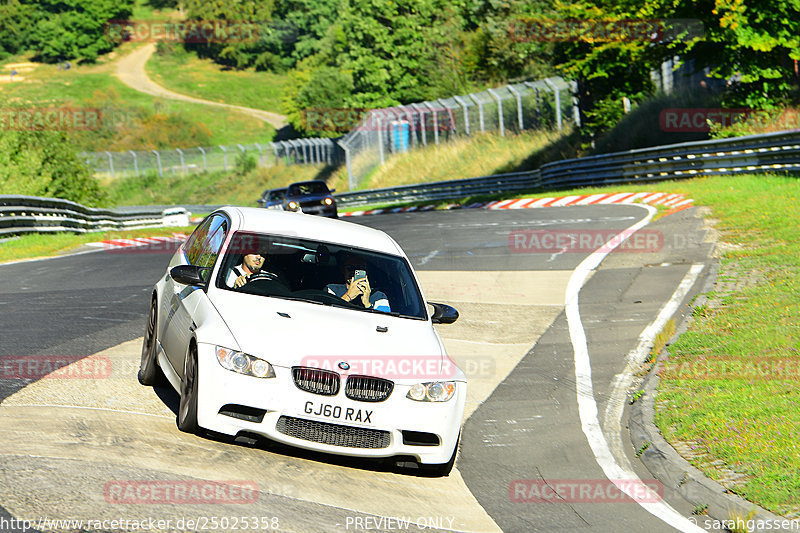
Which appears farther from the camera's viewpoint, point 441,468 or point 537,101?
point 537,101

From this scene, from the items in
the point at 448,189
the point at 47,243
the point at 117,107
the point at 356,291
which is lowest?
the point at 117,107

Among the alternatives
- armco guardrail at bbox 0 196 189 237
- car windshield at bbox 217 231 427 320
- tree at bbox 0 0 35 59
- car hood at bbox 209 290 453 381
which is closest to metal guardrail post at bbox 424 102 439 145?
armco guardrail at bbox 0 196 189 237

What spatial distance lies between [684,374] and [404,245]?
11.9 meters

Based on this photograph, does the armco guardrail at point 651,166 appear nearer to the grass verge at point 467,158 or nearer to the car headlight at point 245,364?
the grass verge at point 467,158

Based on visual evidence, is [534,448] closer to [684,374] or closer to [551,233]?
[684,374]

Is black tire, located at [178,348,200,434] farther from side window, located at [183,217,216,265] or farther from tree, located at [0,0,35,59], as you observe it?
tree, located at [0,0,35,59]

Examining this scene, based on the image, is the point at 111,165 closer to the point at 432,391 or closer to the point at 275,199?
the point at 275,199

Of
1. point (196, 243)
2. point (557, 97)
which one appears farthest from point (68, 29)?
point (196, 243)

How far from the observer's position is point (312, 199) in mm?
32750

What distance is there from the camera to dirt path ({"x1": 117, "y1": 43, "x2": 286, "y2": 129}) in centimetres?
11869

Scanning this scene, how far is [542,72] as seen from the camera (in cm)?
5609

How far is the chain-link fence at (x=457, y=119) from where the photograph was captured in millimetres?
45594

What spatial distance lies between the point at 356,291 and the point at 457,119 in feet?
146

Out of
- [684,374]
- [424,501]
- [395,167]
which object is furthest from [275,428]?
[395,167]
